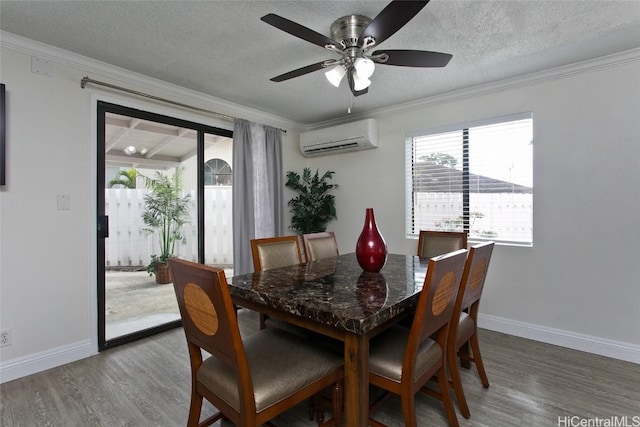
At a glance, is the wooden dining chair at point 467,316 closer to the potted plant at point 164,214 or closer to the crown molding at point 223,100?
the crown molding at point 223,100

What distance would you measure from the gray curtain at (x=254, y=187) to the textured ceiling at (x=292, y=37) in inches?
31.2

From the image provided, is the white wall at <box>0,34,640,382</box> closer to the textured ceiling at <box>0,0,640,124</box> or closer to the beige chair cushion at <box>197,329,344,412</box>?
the textured ceiling at <box>0,0,640,124</box>

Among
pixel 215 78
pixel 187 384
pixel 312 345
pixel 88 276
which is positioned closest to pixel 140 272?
pixel 88 276

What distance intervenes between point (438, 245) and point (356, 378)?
1.73 meters

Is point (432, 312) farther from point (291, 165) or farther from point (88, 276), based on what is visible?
point (291, 165)

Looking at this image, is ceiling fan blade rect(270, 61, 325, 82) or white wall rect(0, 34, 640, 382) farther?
white wall rect(0, 34, 640, 382)

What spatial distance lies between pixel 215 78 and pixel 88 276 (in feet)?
6.62

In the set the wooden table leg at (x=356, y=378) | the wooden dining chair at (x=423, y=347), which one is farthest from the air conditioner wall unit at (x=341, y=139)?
the wooden table leg at (x=356, y=378)

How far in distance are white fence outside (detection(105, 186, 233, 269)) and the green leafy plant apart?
49mm

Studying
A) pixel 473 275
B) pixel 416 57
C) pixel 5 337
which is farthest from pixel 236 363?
pixel 5 337

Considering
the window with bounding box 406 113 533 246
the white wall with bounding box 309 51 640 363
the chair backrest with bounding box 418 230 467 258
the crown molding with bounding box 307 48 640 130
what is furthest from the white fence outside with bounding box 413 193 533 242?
the crown molding with bounding box 307 48 640 130

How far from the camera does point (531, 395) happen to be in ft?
6.23

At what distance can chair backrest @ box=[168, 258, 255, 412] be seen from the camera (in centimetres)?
107

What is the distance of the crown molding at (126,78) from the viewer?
2.17m
